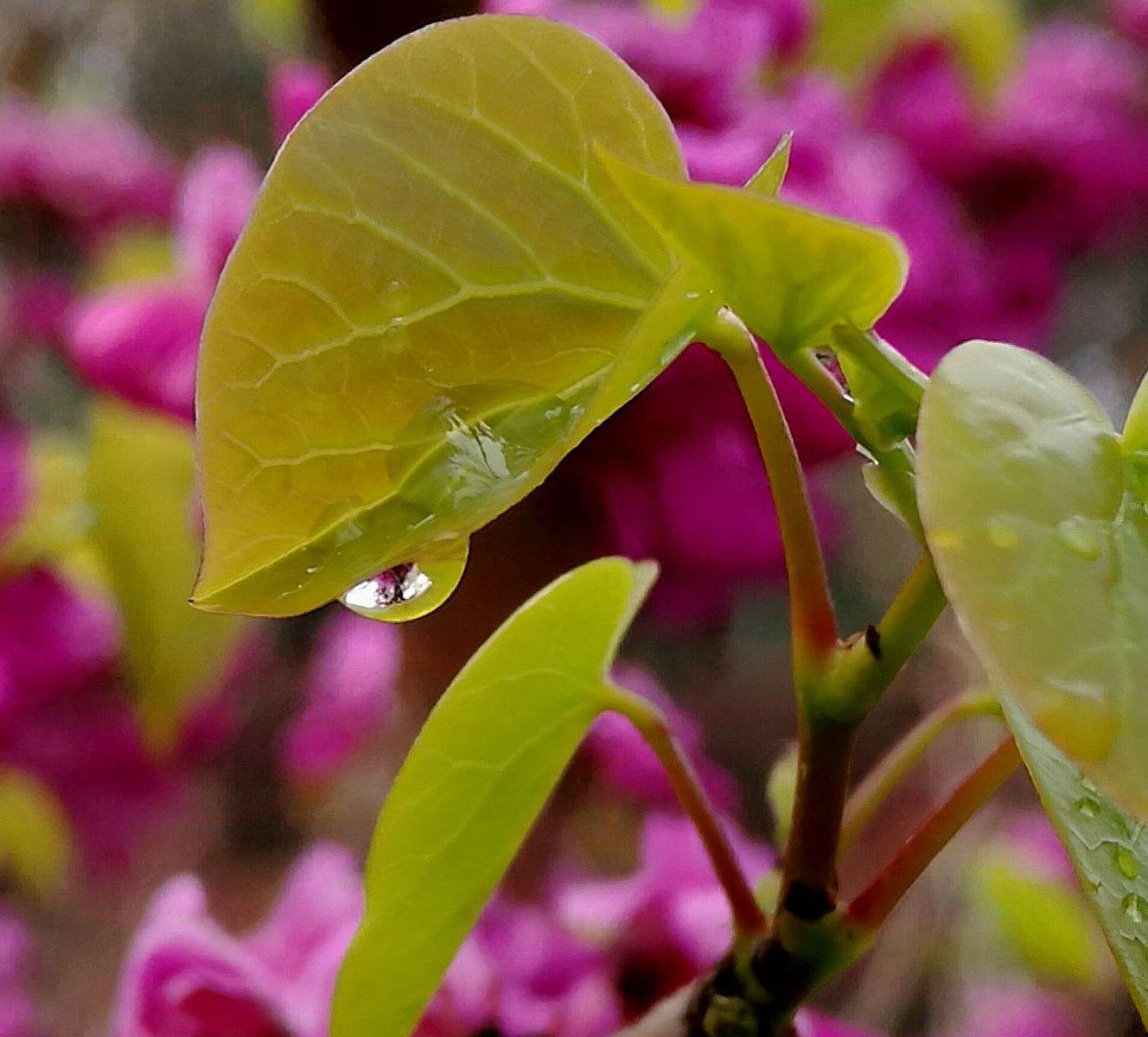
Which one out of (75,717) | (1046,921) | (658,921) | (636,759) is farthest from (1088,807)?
(75,717)

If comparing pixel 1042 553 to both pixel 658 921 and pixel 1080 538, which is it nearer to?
pixel 1080 538

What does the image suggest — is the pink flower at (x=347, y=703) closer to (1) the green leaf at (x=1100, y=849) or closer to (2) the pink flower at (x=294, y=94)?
(2) the pink flower at (x=294, y=94)

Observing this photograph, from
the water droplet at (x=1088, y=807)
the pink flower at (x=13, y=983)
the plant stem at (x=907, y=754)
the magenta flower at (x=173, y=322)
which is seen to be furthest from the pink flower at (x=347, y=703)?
the water droplet at (x=1088, y=807)

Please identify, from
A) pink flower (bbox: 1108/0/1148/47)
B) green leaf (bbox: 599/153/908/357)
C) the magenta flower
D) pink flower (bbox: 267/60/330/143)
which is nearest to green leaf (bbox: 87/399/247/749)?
the magenta flower

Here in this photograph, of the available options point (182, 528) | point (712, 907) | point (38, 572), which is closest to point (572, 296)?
point (712, 907)

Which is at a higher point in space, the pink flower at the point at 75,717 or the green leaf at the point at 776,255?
the green leaf at the point at 776,255

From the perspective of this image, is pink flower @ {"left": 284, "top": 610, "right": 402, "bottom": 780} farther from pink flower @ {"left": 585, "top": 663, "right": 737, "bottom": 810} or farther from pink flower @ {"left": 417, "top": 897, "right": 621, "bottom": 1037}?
pink flower @ {"left": 417, "top": 897, "right": 621, "bottom": 1037}

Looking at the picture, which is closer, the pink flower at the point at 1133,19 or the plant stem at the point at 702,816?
the plant stem at the point at 702,816
